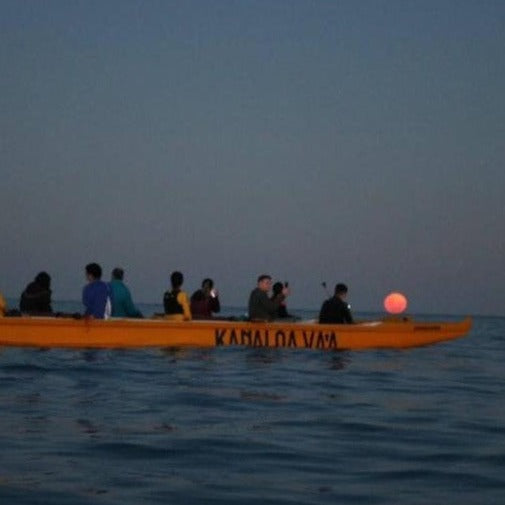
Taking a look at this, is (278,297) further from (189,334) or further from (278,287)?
(189,334)

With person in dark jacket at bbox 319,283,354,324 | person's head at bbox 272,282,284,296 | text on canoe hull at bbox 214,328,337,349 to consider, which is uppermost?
person's head at bbox 272,282,284,296

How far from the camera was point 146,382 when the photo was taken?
12.7 m

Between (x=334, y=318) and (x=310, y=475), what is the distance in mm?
13629

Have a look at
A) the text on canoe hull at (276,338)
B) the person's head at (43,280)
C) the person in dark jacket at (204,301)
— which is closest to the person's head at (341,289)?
the text on canoe hull at (276,338)

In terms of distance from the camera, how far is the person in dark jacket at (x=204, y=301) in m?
21.1

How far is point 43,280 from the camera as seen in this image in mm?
18922

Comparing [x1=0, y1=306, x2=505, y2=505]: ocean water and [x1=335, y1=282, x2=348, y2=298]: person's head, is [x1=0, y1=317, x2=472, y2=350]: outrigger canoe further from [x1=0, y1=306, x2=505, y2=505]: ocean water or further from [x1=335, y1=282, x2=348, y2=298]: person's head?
[x1=0, y1=306, x2=505, y2=505]: ocean water

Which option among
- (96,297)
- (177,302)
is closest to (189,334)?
(177,302)

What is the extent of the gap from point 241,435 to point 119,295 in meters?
11.7

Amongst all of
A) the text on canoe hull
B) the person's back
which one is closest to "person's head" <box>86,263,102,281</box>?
the text on canoe hull

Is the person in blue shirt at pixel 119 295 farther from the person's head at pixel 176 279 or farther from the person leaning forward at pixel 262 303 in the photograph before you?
the person leaning forward at pixel 262 303

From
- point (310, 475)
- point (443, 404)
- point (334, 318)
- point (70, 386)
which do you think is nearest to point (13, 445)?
point (310, 475)

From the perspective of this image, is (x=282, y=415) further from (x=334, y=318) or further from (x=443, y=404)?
(x=334, y=318)

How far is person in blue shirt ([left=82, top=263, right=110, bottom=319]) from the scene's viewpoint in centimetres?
1812
